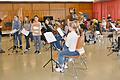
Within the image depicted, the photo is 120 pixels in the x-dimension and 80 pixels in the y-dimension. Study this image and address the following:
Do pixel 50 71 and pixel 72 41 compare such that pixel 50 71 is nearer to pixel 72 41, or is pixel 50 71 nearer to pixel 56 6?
pixel 72 41

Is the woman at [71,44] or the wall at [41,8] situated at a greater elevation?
the wall at [41,8]

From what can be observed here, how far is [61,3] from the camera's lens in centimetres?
2691

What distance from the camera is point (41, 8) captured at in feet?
85.3

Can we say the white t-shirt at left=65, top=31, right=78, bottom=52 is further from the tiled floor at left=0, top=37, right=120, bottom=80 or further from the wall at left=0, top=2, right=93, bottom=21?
the wall at left=0, top=2, right=93, bottom=21

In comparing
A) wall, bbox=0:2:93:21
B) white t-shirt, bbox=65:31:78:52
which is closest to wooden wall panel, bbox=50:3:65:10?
wall, bbox=0:2:93:21

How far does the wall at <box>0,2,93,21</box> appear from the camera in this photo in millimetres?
24469

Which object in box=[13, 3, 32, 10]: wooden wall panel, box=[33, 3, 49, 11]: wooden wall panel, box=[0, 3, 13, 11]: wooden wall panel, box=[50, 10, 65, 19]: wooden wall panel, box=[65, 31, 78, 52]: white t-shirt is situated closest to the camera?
box=[65, 31, 78, 52]: white t-shirt

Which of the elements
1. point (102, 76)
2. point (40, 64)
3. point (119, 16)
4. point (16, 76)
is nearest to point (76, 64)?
point (40, 64)

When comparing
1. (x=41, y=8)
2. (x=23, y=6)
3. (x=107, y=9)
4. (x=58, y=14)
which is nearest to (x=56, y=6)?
(x=58, y=14)

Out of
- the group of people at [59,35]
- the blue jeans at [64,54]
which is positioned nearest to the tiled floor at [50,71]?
the blue jeans at [64,54]

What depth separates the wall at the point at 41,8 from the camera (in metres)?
24.5

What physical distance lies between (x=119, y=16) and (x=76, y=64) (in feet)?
53.2

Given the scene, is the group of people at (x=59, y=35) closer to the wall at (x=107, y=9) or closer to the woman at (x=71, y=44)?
the woman at (x=71, y=44)

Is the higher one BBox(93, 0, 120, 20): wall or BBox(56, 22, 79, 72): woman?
BBox(93, 0, 120, 20): wall
